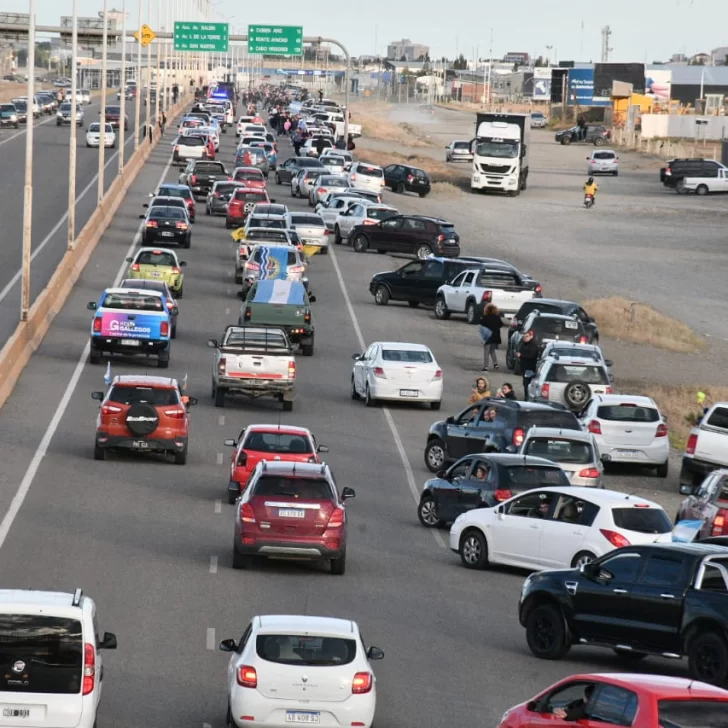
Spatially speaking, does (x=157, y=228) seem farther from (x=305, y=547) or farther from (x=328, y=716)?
(x=328, y=716)

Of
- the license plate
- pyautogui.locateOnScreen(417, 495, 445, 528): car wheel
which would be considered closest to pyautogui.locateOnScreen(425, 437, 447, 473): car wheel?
pyautogui.locateOnScreen(417, 495, 445, 528): car wheel

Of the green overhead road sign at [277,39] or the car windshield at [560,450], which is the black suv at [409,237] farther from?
the green overhead road sign at [277,39]

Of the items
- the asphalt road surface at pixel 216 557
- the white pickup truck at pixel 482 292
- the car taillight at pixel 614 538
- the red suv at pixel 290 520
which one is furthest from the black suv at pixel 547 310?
the car taillight at pixel 614 538

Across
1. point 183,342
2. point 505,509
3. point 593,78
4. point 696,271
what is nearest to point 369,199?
point 696,271

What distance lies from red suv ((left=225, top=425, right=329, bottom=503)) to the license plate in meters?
13.3

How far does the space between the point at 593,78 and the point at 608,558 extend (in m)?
173

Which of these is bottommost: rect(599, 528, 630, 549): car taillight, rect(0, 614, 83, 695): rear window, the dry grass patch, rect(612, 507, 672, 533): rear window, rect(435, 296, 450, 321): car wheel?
the dry grass patch

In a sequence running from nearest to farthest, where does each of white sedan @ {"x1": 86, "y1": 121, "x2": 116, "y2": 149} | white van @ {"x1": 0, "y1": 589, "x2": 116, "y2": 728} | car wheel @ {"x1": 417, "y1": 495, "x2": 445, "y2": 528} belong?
white van @ {"x1": 0, "y1": 589, "x2": 116, "y2": 728}, car wheel @ {"x1": 417, "y1": 495, "x2": 445, "y2": 528}, white sedan @ {"x1": 86, "y1": 121, "x2": 116, "y2": 149}

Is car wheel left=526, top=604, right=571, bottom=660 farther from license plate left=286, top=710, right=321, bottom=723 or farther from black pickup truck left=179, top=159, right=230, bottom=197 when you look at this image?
black pickup truck left=179, top=159, right=230, bottom=197

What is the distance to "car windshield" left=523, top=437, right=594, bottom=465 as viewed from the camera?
2948 cm

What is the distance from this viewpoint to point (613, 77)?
7347 inches

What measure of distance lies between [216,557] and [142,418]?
7.01 metres

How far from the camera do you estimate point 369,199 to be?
71812mm

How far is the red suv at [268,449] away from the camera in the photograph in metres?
28.6
